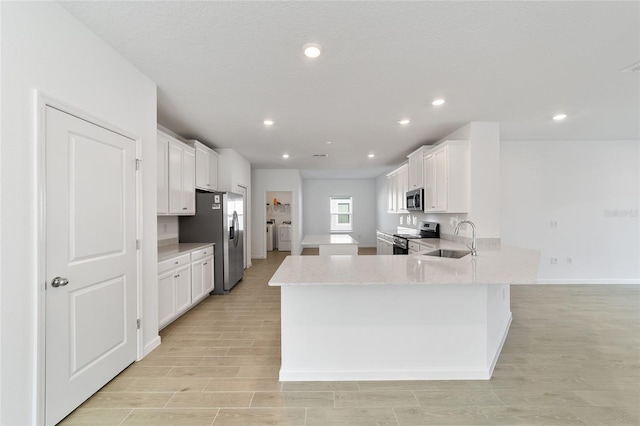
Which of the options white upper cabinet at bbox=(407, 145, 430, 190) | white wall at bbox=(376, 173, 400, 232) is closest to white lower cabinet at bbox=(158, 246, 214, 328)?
white upper cabinet at bbox=(407, 145, 430, 190)

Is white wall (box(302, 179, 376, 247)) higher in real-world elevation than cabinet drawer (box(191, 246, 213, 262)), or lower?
higher

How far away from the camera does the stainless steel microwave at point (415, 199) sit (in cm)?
506

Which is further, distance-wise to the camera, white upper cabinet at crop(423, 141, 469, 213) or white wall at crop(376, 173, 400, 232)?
white wall at crop(376, 173, 400, 232)

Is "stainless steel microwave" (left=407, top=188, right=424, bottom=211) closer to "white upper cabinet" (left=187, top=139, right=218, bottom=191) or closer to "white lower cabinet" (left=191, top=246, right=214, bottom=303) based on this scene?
"white lower cabinet" (left=191, top=246, right=214, bottom=303)

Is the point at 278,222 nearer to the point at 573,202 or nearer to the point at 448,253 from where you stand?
the point at 448,253

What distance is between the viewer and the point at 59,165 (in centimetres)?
181

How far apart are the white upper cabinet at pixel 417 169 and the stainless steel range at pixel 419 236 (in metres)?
0.75

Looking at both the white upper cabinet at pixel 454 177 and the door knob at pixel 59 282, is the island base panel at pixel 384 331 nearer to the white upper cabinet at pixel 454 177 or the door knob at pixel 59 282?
the door knob at pixel 59 282

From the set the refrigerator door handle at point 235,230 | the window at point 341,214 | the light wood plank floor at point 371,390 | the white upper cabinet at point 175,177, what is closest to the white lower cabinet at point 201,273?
the refrigerator door handle at point 235,230

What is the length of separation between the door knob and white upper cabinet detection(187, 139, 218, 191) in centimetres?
305

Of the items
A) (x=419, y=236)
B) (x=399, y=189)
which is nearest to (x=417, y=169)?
(x=419, y=236)

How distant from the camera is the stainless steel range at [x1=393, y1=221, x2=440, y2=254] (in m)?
5.03

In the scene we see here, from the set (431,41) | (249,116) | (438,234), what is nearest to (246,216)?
(249,116)

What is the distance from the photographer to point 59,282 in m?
1.79
